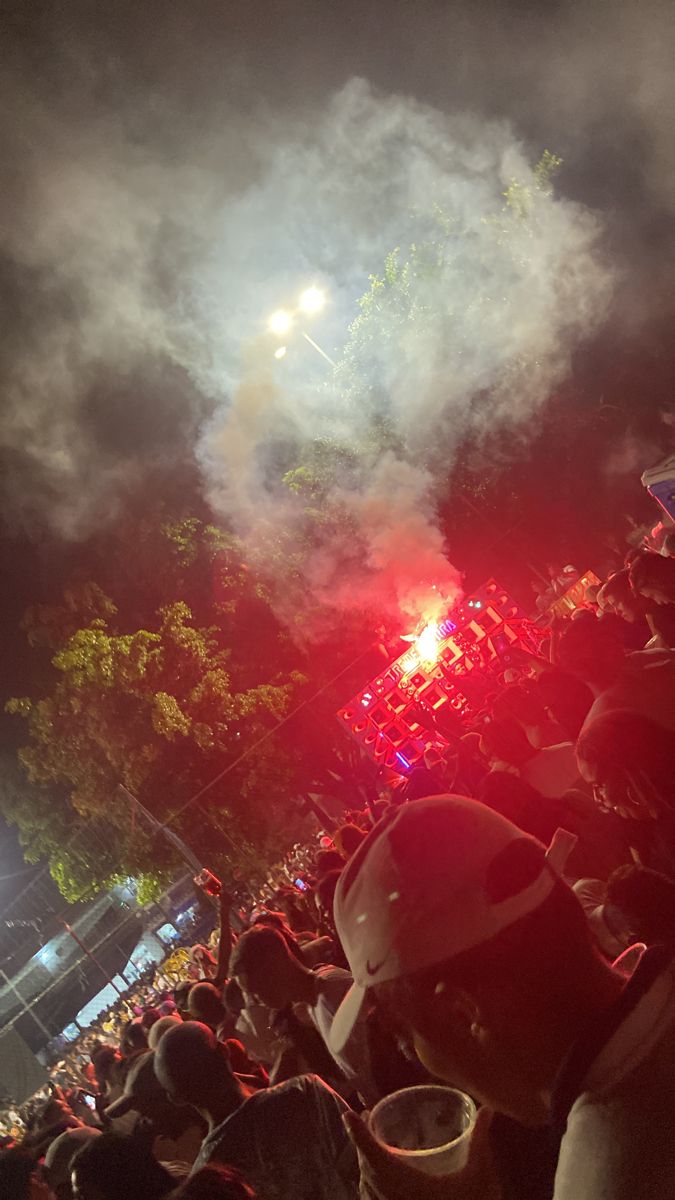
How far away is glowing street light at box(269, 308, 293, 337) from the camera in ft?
46.6

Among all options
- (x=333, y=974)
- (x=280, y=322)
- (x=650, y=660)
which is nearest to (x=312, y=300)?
(x=280, y=322)

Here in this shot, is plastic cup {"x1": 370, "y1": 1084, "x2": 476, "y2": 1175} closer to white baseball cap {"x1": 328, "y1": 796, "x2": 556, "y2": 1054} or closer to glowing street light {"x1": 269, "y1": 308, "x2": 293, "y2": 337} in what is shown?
white baseball cap {"x1": 328, "y1": 796, "x2": 556, "y2": 1054}

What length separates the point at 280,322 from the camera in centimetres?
1448

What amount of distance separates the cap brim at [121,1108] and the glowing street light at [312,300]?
13713 millimetres

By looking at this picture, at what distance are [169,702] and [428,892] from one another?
16066mm

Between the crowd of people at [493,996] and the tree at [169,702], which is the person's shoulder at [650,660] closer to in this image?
the crowd of people at [493,996]

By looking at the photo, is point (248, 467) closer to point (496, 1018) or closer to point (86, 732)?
point (86, 732)

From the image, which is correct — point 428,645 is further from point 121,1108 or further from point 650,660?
point 650,660

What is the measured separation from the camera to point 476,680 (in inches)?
468

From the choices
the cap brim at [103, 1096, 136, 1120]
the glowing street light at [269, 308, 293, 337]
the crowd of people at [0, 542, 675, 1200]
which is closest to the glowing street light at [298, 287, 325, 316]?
the glowing street light at [269, 308, 293, 337]

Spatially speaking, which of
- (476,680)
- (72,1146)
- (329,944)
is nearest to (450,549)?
(476,680)

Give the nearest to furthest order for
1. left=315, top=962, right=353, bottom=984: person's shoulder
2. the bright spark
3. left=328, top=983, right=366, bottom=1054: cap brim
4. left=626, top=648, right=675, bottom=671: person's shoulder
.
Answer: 1. left=328, top=983, right=366, bottom=1054: cap brim
2. left=626, top=648, right=675, bottom=671: person's shoulder
3. left=315, top=962, right=353, bottom=984: person's shoulder
4. the bright spark

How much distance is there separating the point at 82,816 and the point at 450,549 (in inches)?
506

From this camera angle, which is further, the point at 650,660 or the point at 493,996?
the point at 650,660
